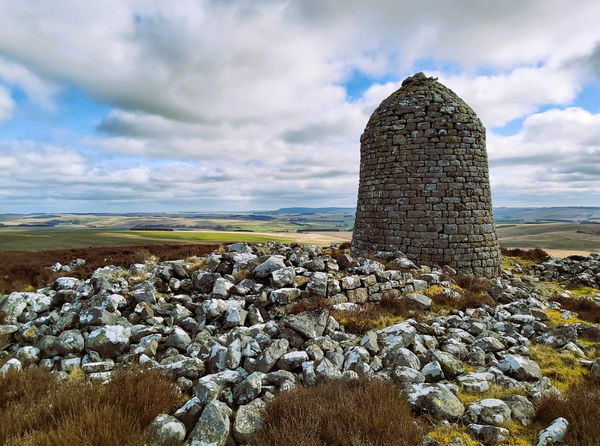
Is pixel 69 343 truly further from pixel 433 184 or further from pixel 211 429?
pixel 433 184

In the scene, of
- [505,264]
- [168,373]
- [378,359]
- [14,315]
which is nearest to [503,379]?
[378,359]

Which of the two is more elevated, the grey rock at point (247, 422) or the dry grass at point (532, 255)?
the grey rock at point (247, 422)

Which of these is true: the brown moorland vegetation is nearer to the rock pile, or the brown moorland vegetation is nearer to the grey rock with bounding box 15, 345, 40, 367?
the rock pile

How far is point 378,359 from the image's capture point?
16.0ft

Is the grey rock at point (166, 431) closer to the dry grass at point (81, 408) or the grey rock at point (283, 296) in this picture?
the dry grass at point (81, 408)

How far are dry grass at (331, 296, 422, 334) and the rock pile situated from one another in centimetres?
33

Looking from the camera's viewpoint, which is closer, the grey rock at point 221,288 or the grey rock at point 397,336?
the grey rock at point 397,336

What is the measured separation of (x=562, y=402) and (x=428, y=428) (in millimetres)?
1639

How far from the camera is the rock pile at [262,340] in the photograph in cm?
378

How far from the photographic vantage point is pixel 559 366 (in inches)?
210

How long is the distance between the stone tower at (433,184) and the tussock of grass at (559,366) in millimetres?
6197

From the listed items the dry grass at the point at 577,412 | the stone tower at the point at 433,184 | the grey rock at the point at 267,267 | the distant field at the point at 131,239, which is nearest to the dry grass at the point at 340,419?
the dry grass at the point at 577,412

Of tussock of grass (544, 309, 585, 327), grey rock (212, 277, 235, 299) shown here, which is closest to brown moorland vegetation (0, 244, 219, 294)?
grey rock (212, 277, 235, 299)

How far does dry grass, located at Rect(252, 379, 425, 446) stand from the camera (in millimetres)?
2885
